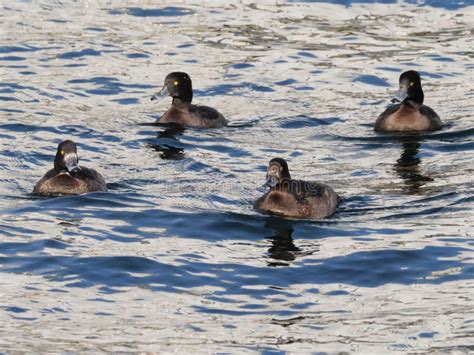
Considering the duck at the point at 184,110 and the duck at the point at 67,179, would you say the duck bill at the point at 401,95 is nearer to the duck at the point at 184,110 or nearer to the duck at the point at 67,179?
the duck at the point at 184,110

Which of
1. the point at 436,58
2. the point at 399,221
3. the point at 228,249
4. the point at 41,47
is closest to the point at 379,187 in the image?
the point at 399,221

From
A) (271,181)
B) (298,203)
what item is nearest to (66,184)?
(271,181)

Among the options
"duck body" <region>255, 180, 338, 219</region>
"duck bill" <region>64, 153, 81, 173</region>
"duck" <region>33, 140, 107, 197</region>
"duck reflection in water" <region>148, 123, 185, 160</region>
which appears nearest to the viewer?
"duck body" <region>255, 180, 338, 219</region>

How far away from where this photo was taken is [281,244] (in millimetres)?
16266

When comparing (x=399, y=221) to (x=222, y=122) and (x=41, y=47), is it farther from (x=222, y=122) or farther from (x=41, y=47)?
(x=41, y=47)


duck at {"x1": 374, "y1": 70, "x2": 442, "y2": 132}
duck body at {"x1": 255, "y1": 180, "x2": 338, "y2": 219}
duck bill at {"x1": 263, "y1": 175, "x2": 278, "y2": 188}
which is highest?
duck at {"x1": 374, "y1": 70, "x2": 442, "y2": 132}

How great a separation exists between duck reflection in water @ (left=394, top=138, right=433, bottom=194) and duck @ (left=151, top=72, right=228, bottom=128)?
3355 mm

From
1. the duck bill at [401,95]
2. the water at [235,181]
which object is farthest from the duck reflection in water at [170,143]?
the duck bill at [401,95]

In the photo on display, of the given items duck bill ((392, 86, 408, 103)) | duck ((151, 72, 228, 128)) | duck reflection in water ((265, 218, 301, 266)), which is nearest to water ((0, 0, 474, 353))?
duck reflection in water ((265, 218, 301, 266))

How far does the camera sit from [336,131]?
2288 centimetres

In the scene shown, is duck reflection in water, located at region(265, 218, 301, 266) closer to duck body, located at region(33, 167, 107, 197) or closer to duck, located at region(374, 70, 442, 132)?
duck body, located at region(33, 167, 107, 197)

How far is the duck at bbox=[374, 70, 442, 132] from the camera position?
22422 millimetres

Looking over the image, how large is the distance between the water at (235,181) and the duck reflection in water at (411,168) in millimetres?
63

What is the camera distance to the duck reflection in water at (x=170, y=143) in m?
21.2
